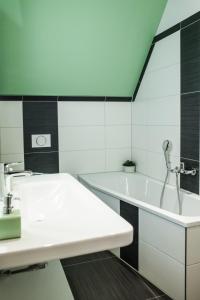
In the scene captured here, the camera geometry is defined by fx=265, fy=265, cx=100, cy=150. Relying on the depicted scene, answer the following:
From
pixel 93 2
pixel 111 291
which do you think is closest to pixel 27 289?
pixel 111 291

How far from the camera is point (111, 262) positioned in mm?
2146

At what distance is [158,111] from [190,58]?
0.58 m

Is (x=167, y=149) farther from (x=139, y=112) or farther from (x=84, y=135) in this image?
(x=84, y=135)

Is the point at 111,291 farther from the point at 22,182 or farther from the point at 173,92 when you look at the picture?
the point at 173,92

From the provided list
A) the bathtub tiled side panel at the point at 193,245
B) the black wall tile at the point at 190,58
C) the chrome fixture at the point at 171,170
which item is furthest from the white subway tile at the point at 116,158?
the bathtub tiled side panel at the point at 193,245

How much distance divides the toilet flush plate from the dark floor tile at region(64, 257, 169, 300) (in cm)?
113

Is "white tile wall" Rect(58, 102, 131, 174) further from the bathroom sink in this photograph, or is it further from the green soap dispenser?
the green soap dispenser

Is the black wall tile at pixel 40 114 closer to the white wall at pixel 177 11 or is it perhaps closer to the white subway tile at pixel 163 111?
the white subway tile at pixel 163 111

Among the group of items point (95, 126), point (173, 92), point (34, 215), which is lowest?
point (34, 215)

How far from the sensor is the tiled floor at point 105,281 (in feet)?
5.74

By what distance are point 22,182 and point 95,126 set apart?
1.21 meters

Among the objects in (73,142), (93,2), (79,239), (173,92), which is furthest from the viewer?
(73,142)

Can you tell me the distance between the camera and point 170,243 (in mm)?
1649

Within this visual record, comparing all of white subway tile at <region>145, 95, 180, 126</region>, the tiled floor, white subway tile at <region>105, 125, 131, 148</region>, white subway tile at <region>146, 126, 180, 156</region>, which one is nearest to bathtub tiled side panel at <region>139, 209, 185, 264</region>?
the tiled floor
